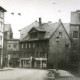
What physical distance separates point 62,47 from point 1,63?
16.2m

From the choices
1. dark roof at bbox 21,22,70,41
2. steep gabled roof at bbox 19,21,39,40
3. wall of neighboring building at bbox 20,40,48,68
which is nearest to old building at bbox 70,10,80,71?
dark roof at bbox 21,22,70,41

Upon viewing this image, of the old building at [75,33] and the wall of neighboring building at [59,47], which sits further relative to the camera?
the old building at [75,33]

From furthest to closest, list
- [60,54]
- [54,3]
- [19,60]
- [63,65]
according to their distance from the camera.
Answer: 1. [19,60]
2. [60,54]
3. [63,65]
4. [54,3]

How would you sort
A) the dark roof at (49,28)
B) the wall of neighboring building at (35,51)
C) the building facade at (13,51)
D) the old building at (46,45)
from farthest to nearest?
1. the building facade at (13,51)
2. the wall of neighboring building at (35,51)
3. the dark roof at (49,28)
4. the old building at (46,45)

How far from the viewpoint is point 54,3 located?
1617cm

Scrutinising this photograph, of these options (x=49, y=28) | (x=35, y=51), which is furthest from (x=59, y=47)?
(x=35, y=51)

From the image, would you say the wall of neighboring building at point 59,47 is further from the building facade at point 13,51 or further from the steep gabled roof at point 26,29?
the building facade at point 13,51

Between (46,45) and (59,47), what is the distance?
9.49ft

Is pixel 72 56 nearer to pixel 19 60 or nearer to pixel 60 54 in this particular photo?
pixel 60 54

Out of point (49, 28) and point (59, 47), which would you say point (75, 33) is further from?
point (49, 28)

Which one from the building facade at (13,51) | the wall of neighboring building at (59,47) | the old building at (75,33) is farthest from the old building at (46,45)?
the building facade at (13,51)

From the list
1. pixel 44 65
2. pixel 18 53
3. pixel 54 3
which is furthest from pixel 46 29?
pixel 54 3

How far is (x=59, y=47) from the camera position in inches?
2255

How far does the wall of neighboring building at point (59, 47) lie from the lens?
56.4m
